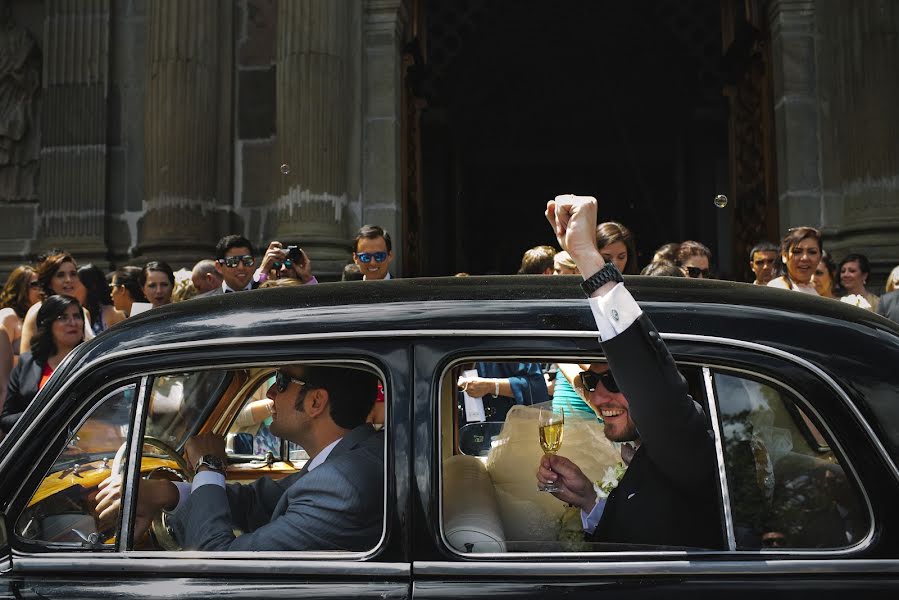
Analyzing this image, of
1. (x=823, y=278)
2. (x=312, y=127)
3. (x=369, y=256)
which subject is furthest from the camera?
(x=312, y=127)

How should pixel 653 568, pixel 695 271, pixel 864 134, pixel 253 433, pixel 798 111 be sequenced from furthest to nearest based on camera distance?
pixel 798 111 < pixel 864 134 < pixel 695 271 < pixel 253 433 < pixel 653 568

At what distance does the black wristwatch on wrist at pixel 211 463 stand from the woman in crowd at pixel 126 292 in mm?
5110

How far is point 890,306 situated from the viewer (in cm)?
612

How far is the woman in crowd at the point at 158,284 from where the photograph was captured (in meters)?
7.06

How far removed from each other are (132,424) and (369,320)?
1.99 ft

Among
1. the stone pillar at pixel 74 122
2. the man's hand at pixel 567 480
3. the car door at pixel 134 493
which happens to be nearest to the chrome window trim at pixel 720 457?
the man's hand at pixel 567 480

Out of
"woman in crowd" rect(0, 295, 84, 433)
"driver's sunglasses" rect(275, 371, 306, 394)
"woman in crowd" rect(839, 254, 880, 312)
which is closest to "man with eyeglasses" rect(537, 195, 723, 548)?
"driver's sunglasses" rect(275, 371, 306, 394)

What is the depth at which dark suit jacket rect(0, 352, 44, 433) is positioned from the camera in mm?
5621

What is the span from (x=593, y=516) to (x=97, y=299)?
5742 mm

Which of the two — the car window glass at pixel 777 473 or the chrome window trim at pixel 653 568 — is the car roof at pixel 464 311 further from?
the chrome window trim at pixel 653 568

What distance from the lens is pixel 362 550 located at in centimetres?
232

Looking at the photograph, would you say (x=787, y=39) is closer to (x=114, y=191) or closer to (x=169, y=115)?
(x=169, y=115)

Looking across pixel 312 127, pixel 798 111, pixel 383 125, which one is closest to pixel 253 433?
pixel 312 127

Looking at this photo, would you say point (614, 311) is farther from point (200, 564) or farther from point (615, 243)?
point (615, 243)
